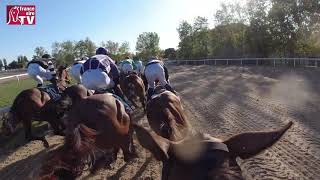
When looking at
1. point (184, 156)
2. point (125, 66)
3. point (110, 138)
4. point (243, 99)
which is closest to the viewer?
point (184, 156)

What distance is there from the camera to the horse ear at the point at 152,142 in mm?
2212

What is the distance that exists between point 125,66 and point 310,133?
33.1 feet

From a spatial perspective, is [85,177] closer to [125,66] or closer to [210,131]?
[210,131]

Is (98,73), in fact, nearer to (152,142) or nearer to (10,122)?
(10,122)

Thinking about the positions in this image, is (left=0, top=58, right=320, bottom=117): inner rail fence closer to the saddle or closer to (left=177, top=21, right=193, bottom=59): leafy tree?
the saddle

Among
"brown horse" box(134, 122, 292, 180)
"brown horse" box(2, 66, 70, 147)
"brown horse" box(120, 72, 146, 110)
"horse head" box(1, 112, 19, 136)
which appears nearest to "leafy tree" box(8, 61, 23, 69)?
"brown horse" box(120, 72, 146, 110)

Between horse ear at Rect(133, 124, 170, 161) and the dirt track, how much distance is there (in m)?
0.90

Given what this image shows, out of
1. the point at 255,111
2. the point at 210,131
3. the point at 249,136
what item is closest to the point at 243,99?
the point at 255,111

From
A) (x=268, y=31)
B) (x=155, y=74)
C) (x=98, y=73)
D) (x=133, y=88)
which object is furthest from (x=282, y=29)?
(x=98, y=73)

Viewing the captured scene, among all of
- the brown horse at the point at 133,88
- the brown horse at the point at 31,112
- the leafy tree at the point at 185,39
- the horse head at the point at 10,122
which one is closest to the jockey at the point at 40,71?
the brown horse at the point at 31,112

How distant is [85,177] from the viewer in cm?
844

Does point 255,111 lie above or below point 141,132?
below

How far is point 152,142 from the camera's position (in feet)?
7.30

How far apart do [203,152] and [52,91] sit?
10481mm
